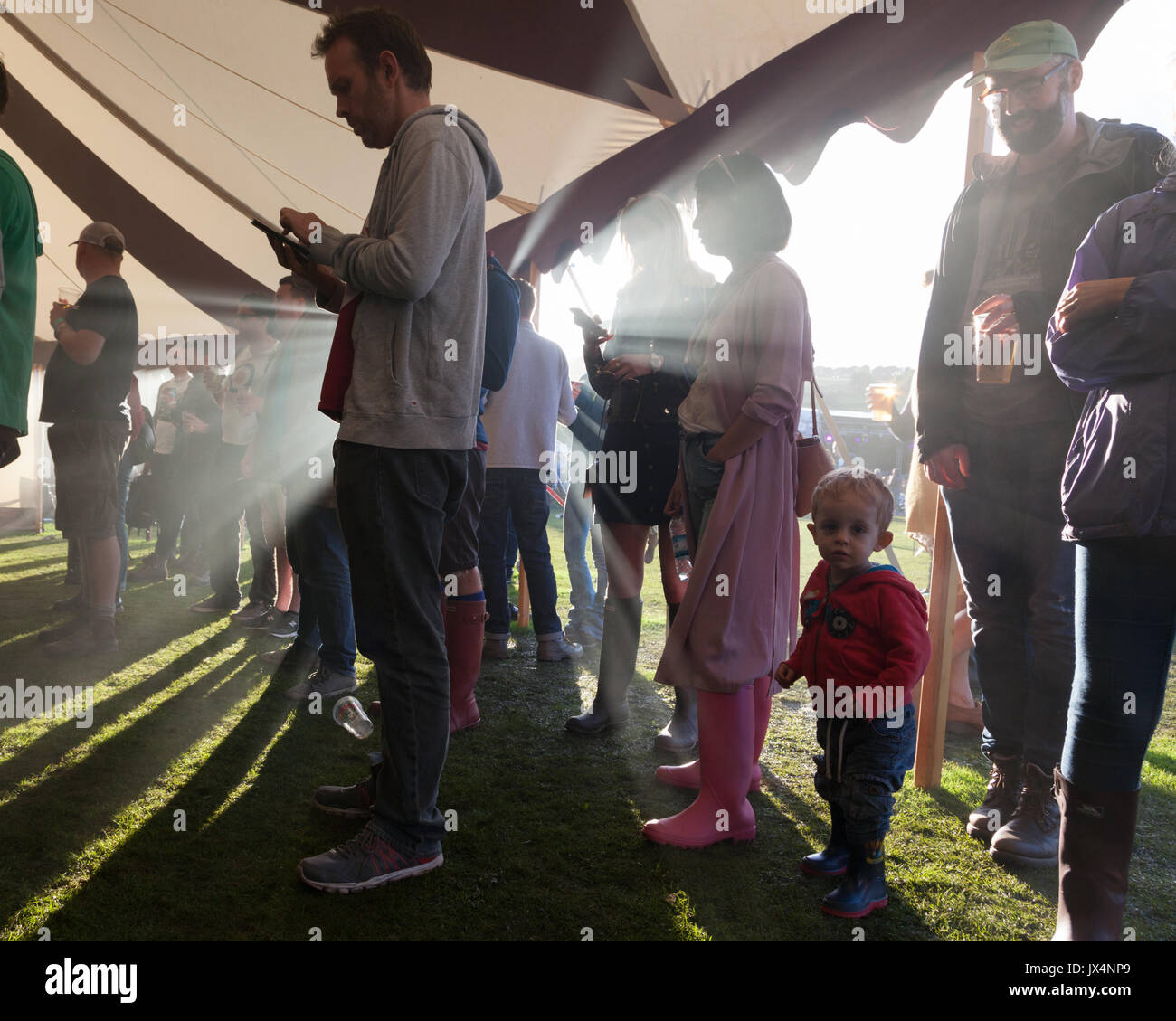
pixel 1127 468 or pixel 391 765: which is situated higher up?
pixel 1127 468

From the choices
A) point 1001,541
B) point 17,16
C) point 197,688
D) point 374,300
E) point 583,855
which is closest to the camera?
point 374,300

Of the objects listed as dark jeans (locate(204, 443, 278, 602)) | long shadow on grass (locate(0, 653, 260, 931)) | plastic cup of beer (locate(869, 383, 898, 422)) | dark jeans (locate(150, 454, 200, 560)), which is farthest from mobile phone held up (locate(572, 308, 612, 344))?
dark jeans (locate(150, 454, 200, 560))

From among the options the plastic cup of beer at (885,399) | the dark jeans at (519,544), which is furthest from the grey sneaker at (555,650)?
the plastic cup of beer at (885,399)

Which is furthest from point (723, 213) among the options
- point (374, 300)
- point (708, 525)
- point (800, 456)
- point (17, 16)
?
point (17, 16)

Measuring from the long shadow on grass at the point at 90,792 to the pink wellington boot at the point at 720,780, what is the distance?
4.31 ft

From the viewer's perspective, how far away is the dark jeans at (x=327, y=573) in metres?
3.01

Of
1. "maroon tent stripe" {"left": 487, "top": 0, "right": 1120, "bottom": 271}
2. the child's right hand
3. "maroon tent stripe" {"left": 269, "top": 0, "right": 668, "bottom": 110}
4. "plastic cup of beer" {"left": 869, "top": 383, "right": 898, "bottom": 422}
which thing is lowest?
the child's right hand

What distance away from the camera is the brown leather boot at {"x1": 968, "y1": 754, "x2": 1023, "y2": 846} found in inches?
81.8

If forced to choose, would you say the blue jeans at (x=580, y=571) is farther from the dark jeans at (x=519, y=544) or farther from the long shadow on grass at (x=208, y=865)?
the long shadow on grass at (x=208, y=865)

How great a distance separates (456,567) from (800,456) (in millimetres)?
1114

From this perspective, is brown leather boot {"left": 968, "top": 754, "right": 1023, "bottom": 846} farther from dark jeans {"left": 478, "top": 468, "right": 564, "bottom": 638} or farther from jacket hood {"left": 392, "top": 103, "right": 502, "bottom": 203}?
dark jeans {"left": 478, "top": 468, "right": 564, "bottom": 638}
